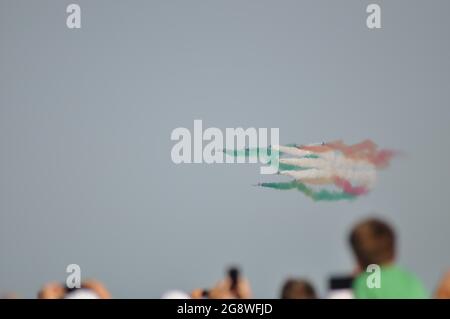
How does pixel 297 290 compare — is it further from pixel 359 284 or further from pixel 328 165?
pixel 328 165

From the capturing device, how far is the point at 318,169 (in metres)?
2.73

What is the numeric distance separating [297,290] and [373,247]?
0.54 meters

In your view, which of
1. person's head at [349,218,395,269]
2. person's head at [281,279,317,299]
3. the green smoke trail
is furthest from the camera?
the green smoke trail

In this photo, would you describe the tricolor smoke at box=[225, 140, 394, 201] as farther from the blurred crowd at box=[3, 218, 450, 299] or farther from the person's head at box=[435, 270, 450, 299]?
the person's head at box=[435, 270, 450, 299]

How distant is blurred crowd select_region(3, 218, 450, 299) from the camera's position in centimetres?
196

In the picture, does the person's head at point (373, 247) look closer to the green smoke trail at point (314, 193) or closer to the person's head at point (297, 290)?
the person's head at point (297, 290)

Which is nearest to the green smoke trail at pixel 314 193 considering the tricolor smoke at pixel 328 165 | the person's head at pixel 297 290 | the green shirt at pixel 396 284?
the tricolor smoke at pixel 328 165

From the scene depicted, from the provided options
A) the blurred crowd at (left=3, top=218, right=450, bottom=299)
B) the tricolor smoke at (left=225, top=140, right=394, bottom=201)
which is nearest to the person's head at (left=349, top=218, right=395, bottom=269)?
the blurred crowd at (left=3, top=218, right=450, bottom=299)

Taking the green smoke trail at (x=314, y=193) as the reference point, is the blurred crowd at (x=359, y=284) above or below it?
below

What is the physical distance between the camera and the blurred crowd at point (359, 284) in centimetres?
196
